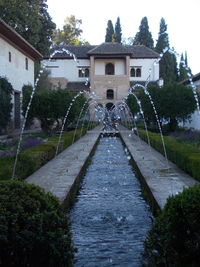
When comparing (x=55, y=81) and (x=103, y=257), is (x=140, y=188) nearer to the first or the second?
(x=103, y=257)

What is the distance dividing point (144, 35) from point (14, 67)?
40788 mm

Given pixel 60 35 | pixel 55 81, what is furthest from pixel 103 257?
pixel 60 35

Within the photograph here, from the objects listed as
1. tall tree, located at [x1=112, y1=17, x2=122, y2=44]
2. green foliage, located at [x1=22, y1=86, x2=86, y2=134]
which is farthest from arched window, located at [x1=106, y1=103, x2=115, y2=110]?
green foliage, located at [x1=22, y1=86, x2=86, y2=134]

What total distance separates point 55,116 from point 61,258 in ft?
62.7

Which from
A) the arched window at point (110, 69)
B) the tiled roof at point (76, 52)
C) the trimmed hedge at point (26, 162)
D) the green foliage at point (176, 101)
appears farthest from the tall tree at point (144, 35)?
the trimmed hedge at point (26, 162)

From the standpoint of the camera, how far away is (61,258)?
3627 mm

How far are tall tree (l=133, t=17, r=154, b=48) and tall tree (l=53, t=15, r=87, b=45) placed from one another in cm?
817

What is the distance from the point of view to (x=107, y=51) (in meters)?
51.1

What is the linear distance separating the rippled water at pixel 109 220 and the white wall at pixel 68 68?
43739mm

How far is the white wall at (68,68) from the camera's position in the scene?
5384cm

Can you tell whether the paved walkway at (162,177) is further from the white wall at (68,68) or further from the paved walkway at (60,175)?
the white wall at (68,68)

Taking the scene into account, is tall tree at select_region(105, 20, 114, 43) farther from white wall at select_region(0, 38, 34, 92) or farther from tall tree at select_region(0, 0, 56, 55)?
white wall at select_region(0, 38, 34, 92)

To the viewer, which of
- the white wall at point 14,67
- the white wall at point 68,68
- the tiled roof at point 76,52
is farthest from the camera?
the white wall at point 68,68

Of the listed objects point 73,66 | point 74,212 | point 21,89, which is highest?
point 73,66
